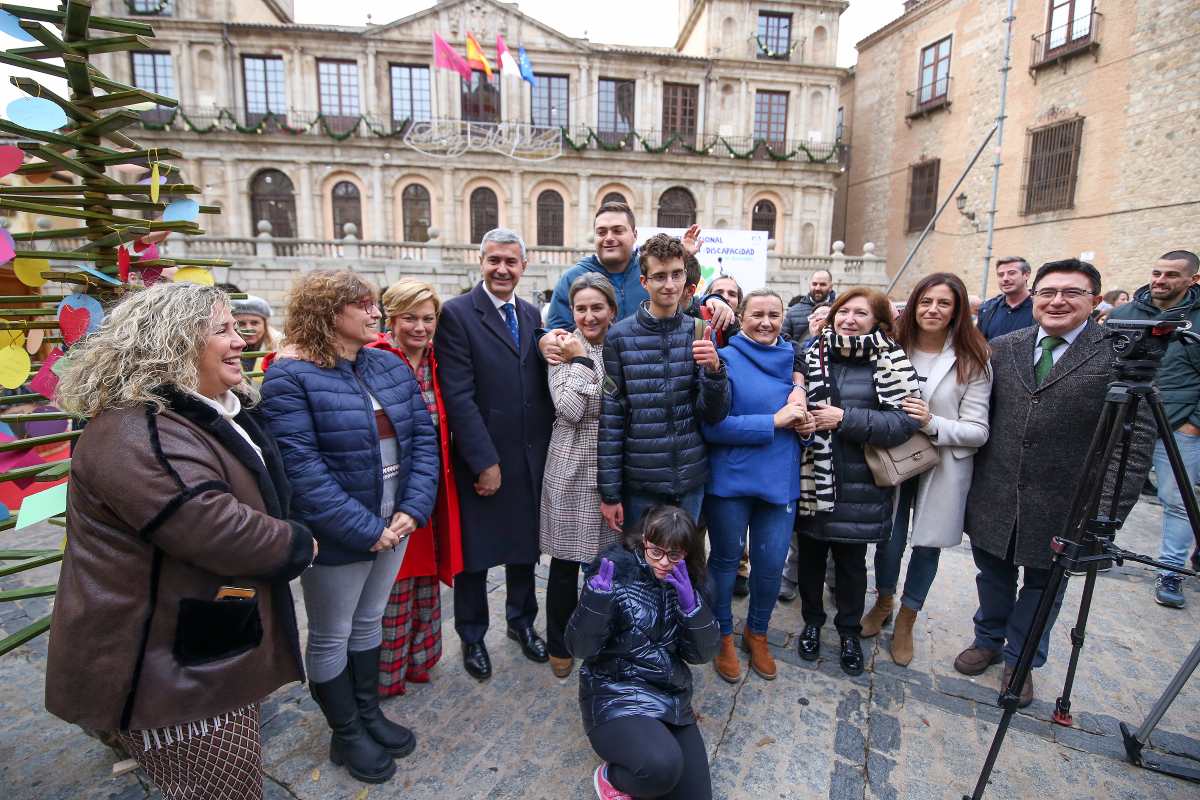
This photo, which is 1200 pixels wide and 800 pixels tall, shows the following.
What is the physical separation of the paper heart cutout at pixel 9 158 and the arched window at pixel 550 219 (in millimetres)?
22424

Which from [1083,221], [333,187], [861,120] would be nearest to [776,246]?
[861,120]

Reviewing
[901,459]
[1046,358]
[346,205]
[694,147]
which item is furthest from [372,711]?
[694,147]

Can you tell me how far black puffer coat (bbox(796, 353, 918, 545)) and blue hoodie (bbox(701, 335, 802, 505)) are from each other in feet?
0.74

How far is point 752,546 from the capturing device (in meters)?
3.01

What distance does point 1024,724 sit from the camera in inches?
105

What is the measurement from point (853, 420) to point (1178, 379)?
3.50 meters

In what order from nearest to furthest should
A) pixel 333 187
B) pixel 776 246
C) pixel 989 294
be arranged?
pixel 989 294, pixel 333 187, pixel 776 246

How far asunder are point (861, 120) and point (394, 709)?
2876cm

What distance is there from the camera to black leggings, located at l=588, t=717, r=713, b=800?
6.54ft

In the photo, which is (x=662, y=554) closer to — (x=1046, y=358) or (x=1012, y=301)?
(x=1046, y=358)

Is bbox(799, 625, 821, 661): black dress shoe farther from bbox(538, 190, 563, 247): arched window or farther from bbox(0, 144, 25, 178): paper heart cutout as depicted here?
bbox(538, 190, 563, 247): arched window

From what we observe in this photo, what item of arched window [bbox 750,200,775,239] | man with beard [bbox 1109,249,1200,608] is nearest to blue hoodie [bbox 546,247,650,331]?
man with beard [bbox 1109,249,1200,608]

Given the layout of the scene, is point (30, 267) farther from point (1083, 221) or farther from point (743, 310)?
point (1083, 221)

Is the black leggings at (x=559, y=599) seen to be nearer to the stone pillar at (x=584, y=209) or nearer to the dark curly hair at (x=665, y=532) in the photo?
the dark curly hair at (x=665, y=532)
